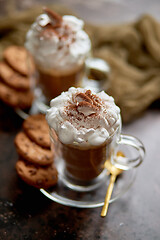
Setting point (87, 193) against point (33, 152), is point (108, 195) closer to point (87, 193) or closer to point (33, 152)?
point (87, 193)

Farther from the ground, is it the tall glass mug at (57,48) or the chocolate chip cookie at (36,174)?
the tall glass mug at (57,48)

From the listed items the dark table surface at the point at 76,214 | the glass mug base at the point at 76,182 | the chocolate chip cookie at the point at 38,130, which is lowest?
the dark table surface at the point at 76,214

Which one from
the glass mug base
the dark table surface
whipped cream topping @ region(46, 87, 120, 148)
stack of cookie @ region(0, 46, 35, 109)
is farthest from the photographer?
stack of cookie @ region(0, 46, 35, 109)

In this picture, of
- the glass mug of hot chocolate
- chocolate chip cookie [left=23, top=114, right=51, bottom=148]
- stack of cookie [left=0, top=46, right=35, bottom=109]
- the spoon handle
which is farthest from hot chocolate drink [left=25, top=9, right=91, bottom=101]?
the spoon handle

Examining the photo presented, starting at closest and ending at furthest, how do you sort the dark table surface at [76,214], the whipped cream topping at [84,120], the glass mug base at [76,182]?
the whipped cream topping at [84,120]
the dark table surface at [76,214]
the glass mug base at [76,182]

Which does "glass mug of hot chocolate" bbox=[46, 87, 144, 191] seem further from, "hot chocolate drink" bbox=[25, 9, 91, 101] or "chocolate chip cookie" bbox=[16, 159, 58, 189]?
"hot chocolate drink" bbox=[25, 9, 91, 101]

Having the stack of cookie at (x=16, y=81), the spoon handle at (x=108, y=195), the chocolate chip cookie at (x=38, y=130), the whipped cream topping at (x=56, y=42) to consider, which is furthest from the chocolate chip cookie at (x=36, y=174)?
the whipped cream topping at (x=56, y=42)

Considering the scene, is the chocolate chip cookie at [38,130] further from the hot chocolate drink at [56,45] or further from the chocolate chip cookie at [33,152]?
the hot chocolate drink at [56,45]
